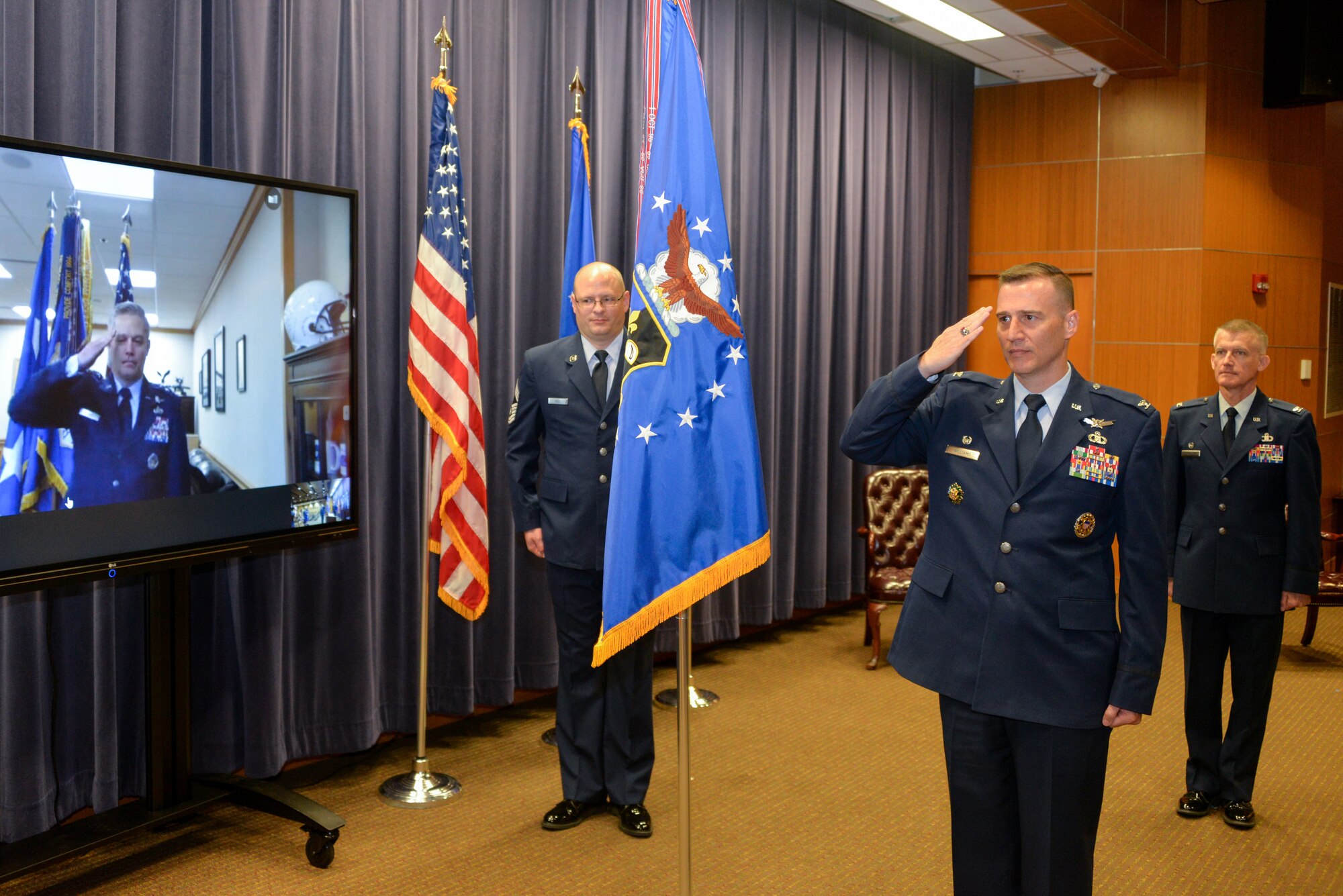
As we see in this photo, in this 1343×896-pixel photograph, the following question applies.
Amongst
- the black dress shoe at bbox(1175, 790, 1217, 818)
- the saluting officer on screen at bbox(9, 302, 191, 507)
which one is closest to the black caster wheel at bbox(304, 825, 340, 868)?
the saluting officer on screen at bbox(9, 302, 191, 507)

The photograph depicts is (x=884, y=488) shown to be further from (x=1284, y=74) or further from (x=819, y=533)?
(x=1284, y=74)

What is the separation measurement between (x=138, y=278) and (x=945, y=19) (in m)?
5.11

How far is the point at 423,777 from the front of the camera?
394cm

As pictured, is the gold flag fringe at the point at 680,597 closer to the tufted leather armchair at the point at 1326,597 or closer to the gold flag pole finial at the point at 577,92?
→ the gold flag pole finial at the point at 577,92

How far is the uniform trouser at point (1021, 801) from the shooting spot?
2260 mm

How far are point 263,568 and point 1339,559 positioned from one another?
8.17 meters

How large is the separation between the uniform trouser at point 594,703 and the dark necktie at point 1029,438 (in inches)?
64.6

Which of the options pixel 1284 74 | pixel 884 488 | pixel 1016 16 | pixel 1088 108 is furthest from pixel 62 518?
pixel 1284 74

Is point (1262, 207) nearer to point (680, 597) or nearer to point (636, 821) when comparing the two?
point (636, 821)

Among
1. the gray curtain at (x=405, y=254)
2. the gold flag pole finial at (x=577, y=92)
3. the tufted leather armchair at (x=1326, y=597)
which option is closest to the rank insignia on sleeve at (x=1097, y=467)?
the gray curtain at (x=405, y=254)

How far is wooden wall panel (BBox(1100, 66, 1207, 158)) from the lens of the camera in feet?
23.7

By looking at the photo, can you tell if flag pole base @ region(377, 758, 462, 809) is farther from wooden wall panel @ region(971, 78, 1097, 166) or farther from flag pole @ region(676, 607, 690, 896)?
wooden wall panel @ region(971, 78, 1097, 166)

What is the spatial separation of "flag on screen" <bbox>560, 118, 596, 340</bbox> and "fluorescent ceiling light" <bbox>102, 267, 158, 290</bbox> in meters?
1.82

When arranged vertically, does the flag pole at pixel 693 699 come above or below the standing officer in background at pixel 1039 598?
below
